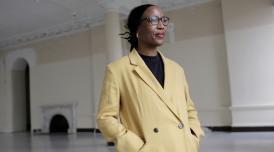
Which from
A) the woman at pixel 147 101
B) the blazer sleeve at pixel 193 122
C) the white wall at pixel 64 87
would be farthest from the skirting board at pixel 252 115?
the woman at pixel 147 101

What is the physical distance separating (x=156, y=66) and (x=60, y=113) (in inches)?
534

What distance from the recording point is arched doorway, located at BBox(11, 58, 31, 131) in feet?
55.8

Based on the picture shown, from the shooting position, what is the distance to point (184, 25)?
11438mm

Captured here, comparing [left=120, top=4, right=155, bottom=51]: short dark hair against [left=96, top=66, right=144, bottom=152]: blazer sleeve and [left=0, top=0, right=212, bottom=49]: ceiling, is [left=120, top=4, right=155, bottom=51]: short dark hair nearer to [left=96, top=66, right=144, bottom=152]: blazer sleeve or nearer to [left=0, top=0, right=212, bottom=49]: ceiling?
[left=96, top=66, right=144, bottom=152]: blazer sleeve

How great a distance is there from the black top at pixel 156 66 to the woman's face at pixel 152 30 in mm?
73

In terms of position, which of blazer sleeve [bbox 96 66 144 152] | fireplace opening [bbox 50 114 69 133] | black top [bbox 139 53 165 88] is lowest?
fireplace opening [bbox 50 114 69 133]

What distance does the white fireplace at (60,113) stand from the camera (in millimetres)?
Answer: 14328

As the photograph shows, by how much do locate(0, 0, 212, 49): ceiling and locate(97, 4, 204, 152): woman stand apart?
847cm

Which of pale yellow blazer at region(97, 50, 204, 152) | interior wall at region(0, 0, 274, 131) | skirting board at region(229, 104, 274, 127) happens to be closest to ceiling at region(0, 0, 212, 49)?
interior wall at region(0, 0, 274, 131)

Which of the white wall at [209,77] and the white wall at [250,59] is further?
the white wall at [209,77]

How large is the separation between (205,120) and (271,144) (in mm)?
3769

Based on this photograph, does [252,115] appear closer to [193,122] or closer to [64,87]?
[64,87]

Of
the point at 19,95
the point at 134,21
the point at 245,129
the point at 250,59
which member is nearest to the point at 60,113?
the point at 19,95

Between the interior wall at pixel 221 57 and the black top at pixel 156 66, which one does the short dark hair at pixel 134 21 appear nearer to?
the black top at pixel 156 66
